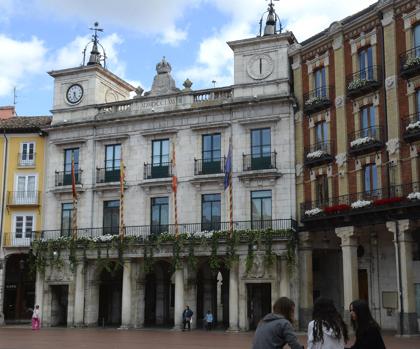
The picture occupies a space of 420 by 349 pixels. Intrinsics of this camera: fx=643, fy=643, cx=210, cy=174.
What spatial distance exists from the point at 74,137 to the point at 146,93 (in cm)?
595

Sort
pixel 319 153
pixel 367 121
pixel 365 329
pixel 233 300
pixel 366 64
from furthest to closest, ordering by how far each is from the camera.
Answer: pixel 233 300, pixel 319 153, pixel 366 64, pixel 367 121, pixel 365 329

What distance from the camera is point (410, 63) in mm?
31266

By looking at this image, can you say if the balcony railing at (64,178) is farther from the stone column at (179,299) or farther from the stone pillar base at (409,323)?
the stone pillar base at (409,323)

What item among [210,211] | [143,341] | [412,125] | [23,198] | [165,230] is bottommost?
[143,341]

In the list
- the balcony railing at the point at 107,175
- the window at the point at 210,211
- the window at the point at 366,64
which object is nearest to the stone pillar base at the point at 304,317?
the window at the point at 210,211

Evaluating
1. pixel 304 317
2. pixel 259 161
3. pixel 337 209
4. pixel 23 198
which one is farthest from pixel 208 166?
pixel 23 198

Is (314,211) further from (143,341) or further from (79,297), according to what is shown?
(79,297)

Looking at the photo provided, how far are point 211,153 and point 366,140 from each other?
34.7ft

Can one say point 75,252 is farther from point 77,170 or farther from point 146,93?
point 146,93

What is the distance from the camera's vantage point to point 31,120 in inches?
1868

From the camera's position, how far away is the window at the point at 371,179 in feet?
109

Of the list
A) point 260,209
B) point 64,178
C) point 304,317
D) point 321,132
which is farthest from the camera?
point 64,178

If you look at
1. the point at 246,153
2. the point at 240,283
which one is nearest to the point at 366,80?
the point at 246,153

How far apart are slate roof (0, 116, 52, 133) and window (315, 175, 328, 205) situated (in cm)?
2004
